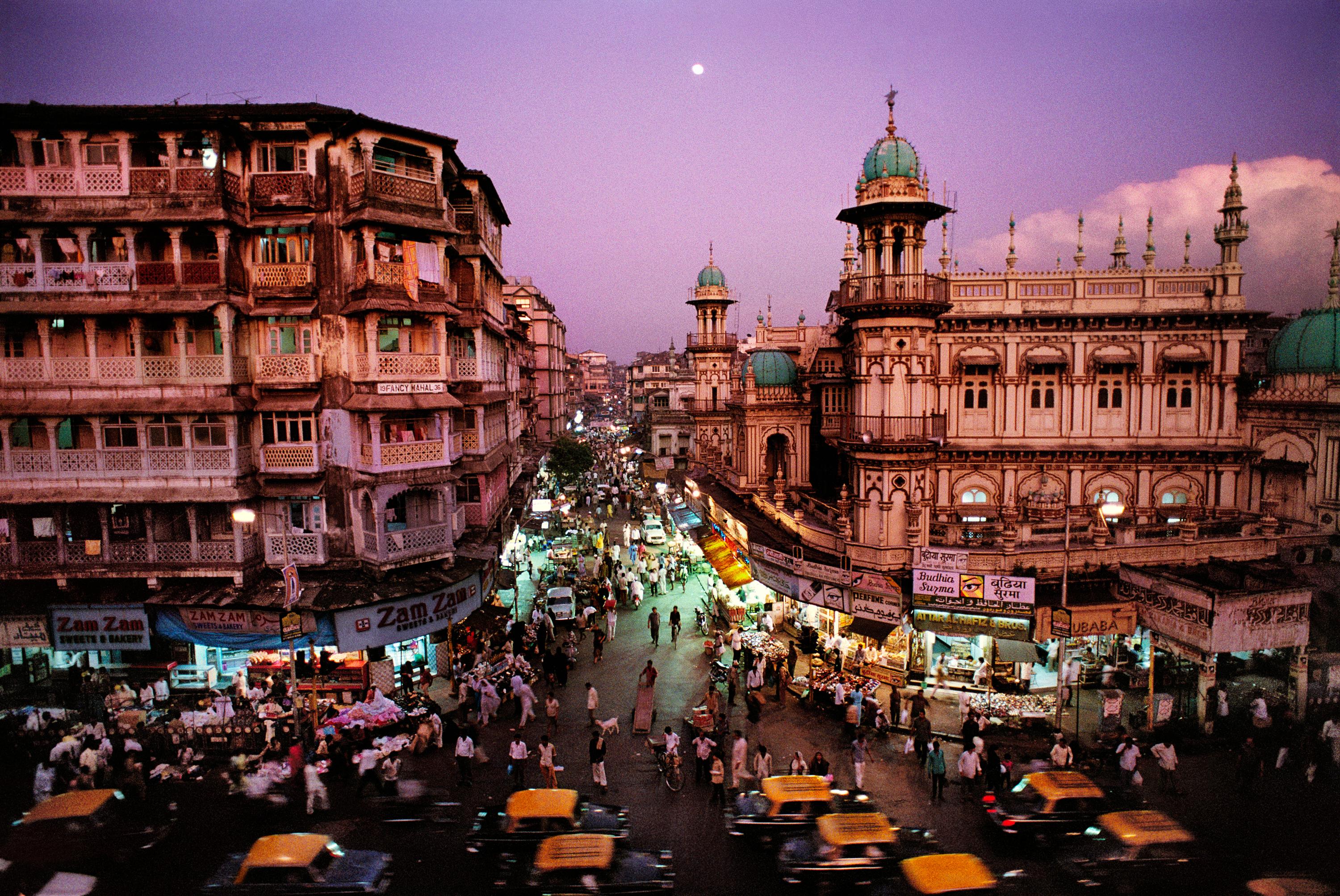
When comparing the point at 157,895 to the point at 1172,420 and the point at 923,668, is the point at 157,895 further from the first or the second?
the point at 1172,420

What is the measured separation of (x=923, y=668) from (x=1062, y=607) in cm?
→ 553

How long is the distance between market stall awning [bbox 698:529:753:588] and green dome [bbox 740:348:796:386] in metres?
8.21

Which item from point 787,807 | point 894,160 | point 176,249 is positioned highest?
point 894,160

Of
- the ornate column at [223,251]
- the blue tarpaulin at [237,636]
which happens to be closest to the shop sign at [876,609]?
the blue tarpaulin at [237,636]

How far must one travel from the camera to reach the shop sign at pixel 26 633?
21.1 meters

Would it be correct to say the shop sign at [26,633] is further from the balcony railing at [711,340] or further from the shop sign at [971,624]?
the balcony railing at [711,340]

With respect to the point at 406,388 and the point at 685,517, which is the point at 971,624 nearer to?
the point at 406,388

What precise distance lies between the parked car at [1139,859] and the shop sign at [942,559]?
8758 millimetres

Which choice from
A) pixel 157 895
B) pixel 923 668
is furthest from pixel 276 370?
pixel 923 668

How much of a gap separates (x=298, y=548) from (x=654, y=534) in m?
26.9

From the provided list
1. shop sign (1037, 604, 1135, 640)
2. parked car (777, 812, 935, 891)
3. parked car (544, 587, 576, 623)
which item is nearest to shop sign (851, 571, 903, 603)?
shop sign (1037, 604, 1135, 640)

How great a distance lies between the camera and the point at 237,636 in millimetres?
20797

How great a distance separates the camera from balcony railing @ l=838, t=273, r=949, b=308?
79.3 feet

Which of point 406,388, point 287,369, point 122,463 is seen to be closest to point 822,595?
point 406,388
